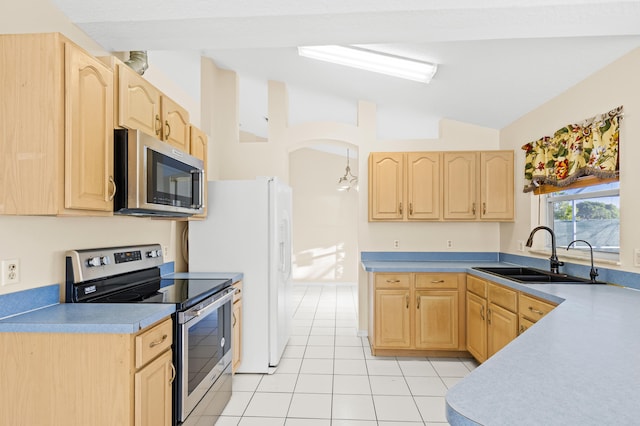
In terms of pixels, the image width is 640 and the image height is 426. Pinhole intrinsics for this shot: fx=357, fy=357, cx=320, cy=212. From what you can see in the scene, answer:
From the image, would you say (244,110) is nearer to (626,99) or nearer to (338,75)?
(338,75)

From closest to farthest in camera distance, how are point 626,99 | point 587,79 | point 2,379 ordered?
point 2,379, point 626,99, point 587,79

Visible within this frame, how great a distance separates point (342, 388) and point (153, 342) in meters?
1.68

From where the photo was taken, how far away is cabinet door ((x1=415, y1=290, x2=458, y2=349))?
132 inches

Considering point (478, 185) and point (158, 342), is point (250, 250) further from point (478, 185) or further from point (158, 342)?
point (478, 185)

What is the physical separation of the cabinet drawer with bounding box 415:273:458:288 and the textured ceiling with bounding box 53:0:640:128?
69.4 inches

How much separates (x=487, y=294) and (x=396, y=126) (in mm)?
2592

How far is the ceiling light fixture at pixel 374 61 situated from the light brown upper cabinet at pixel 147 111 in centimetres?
118

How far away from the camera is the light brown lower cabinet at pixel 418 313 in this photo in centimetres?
335

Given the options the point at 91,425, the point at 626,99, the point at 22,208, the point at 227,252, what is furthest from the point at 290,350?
the point at 626,99

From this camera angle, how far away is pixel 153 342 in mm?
1641

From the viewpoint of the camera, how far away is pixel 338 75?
3.54 meters

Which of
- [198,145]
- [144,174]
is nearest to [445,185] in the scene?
[198,145]

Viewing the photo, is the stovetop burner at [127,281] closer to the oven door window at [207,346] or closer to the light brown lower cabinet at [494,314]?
the oven door window at [207,346]

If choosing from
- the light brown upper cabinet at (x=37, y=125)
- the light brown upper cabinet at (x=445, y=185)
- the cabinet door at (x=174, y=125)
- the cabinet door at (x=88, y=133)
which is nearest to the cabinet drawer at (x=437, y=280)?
the light brown upper cabinet at (x=445, y=185)
